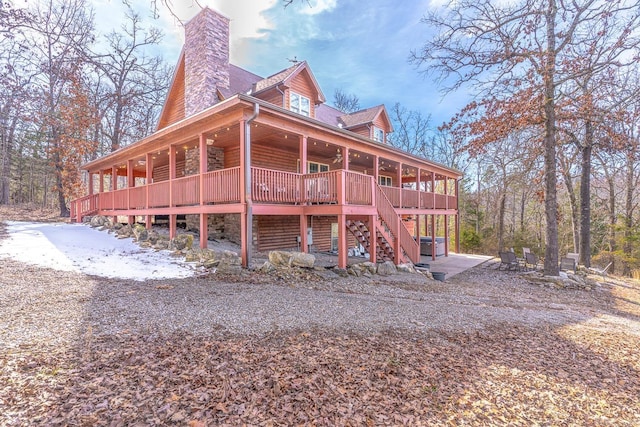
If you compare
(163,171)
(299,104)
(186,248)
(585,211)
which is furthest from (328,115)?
(585,211)

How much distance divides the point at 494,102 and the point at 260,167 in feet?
28.4

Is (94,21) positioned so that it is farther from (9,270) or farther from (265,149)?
(9,270)

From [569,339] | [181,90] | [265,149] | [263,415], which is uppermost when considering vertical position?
[181,90]

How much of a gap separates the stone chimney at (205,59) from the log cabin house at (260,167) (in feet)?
0.14

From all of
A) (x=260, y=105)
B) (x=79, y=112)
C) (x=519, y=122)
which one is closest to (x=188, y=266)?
(x=260, y=105)

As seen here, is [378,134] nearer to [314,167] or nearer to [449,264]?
[314,167]

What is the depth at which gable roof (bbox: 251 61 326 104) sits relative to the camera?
1231 centimetres

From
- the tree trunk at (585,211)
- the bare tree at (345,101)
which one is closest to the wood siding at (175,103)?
the tree trunk at (585,211)

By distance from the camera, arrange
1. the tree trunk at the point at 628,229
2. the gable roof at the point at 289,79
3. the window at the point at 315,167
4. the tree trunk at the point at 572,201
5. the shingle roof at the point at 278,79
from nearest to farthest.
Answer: the gable roof at the point at 289,79 → the shingle roof at the point at 278,79 → the window at the point at 315,167 → the tree trunk at the point at 572,201 → the tree trunk at the point at 628,229

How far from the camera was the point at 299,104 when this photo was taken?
43.1 ft

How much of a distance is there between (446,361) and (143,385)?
9.88 ft

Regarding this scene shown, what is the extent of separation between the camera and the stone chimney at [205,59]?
12.1 metres

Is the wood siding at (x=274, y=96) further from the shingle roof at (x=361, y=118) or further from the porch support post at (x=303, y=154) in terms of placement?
the shingle roof at (x=361, y=118)

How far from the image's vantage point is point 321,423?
2355 millimetres
